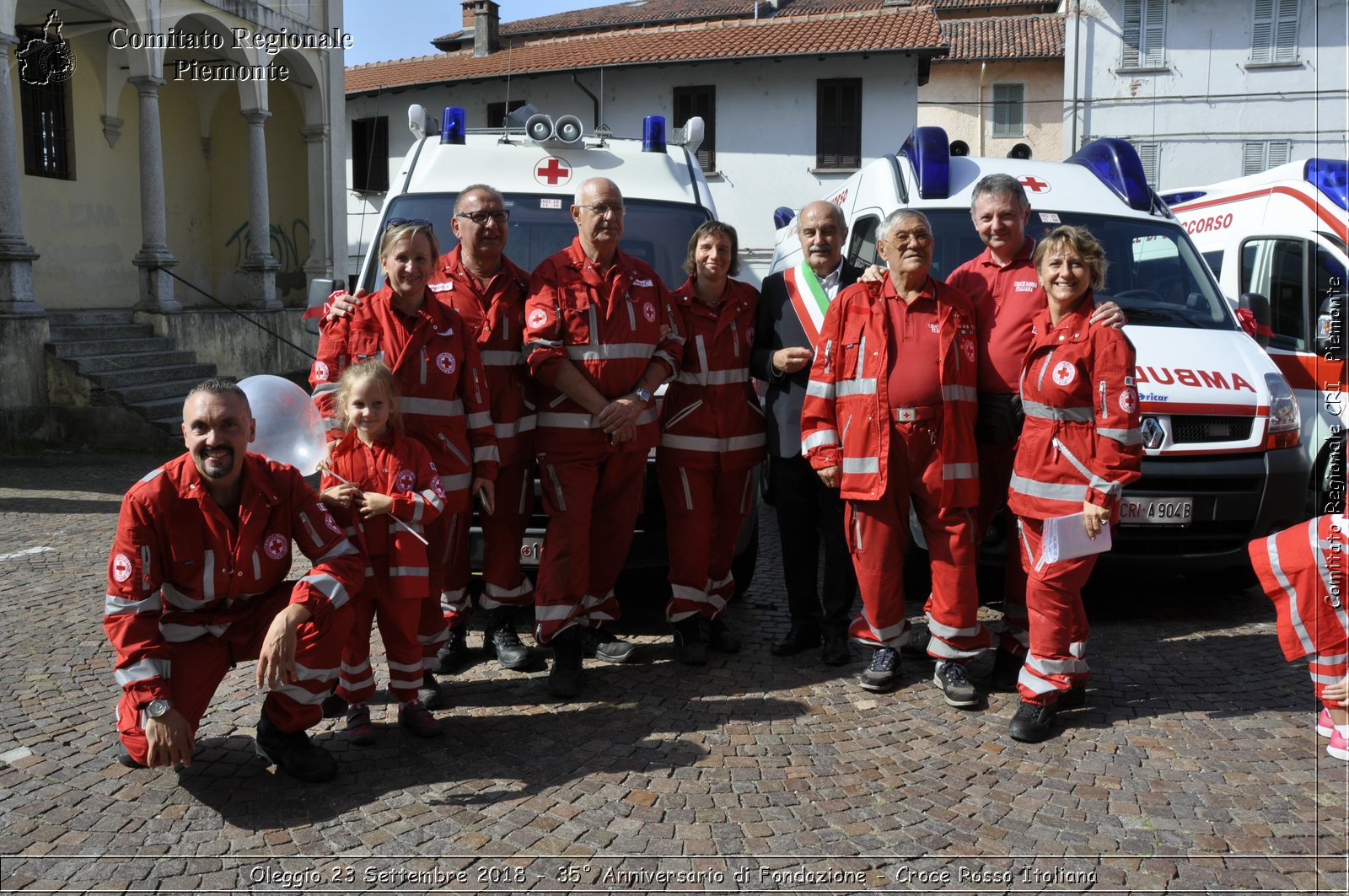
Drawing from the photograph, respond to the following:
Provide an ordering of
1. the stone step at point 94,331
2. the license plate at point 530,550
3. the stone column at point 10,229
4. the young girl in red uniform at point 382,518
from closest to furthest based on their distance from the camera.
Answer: the young girl in red uniform at point 382,518 < the license plate at point 530,550 < the stone column at point 10,229 < the stone step at point 94,331

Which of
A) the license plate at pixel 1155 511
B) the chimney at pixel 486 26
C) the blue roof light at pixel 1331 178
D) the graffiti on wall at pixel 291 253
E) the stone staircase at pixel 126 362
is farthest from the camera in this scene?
the chimney at pixel 486 26

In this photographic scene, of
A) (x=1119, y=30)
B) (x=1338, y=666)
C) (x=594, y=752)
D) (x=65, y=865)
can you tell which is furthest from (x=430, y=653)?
(x=1119, y=30)

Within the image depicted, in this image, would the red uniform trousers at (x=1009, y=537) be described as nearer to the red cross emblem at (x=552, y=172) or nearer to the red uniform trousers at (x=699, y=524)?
the red uniform trousers at (x=699, y=524)

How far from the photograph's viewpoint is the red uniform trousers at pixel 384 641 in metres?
4.12

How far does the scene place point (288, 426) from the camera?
13.9 ft

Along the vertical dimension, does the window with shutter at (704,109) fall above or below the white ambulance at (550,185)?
above

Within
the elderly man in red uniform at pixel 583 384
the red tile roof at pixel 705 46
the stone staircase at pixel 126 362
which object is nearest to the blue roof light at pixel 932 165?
the elderly man in red uniform at pixel 583 384

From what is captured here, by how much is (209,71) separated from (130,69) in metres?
2.67

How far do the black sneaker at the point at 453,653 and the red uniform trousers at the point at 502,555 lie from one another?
0.05 m

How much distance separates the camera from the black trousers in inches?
200

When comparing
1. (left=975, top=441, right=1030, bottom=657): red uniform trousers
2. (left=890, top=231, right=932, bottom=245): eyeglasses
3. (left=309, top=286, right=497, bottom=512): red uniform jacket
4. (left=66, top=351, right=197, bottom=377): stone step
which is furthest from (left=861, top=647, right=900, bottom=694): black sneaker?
(left=66, top=351, right=197, bottom=377): stone step

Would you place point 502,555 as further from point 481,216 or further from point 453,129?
point 453,129

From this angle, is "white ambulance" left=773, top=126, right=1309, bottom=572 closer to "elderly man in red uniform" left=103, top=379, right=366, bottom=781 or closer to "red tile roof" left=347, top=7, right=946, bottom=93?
"elderly man in red uniform" left=103, top=379, right=366, bottom=781

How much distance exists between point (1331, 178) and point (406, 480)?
24.7 feet
